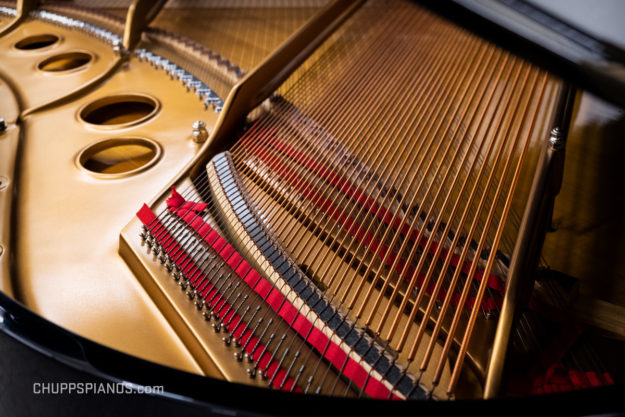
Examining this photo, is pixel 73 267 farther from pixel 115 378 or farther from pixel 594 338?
pixel 594 338

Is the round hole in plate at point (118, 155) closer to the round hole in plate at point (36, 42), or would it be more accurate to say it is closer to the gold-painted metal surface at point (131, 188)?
the gold-painted metal surface at point (131, 188)

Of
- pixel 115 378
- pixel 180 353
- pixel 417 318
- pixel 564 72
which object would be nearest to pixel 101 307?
pixel 180 353

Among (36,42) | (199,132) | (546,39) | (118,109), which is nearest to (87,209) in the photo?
(199,132)

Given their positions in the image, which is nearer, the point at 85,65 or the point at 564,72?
the point at 564,72

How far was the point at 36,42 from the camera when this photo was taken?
337 centimetres

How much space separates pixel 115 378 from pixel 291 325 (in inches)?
20.2

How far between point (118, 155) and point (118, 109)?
0.42 metres

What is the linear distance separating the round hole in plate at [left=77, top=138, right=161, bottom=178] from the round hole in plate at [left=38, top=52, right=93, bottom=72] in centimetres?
87

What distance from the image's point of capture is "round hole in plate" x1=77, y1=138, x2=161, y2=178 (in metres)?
2.31

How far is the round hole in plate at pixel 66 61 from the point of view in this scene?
3068 millimetres

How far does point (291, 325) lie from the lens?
58.6 inches

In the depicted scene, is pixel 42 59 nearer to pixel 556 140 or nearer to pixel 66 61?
pixel 66 61

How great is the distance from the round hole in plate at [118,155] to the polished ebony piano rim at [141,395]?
3.61 feet

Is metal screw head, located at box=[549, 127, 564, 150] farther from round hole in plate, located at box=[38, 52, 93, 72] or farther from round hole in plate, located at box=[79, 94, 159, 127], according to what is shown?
round hole in plate, located at box=[38, 52, 93, 72]
